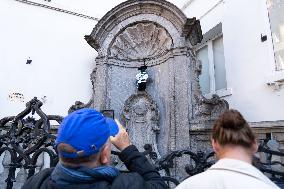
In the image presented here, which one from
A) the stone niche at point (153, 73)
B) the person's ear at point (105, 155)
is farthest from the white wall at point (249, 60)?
the person's ear at point (105, 155)

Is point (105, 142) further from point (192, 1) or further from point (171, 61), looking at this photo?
point (192, 1)

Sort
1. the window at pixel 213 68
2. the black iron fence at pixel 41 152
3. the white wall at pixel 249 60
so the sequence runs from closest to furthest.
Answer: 1. the black iron fence at pixel 41 152
2. the white wall at pixel 249 60
3. the window at pixel 213 68

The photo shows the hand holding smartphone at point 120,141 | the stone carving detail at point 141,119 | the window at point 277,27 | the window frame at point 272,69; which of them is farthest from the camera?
the stone carving detail at point 141,119

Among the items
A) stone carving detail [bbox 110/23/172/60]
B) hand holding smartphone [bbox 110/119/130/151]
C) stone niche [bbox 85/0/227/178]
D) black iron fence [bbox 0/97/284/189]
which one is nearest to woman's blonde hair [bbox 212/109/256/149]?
hand holding smartphone [bbox 110/119/130/151]

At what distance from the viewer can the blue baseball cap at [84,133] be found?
1.35 meters

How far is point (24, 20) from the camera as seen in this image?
809cm

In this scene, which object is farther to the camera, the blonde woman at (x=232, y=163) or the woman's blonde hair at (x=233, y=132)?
the woman's blonde hair at (x=233, y=132)

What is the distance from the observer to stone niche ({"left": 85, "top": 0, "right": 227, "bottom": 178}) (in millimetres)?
5883

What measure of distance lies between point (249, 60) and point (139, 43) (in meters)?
2.59

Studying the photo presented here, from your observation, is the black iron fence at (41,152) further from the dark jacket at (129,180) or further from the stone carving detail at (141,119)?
the stone carving detail at (141,119)

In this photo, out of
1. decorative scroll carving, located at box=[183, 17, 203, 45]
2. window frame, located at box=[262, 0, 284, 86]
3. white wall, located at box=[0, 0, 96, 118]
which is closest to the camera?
window frame, located at box=[262, 0, 284, 86]

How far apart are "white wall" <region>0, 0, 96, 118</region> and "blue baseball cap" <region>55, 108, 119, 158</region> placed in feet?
21.5

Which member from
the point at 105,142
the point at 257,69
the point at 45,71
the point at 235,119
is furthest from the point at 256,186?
the point at 45,71

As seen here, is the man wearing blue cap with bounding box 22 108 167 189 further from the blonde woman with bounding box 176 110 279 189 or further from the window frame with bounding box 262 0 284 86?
the window frame with bounding box 262 0 284 86
